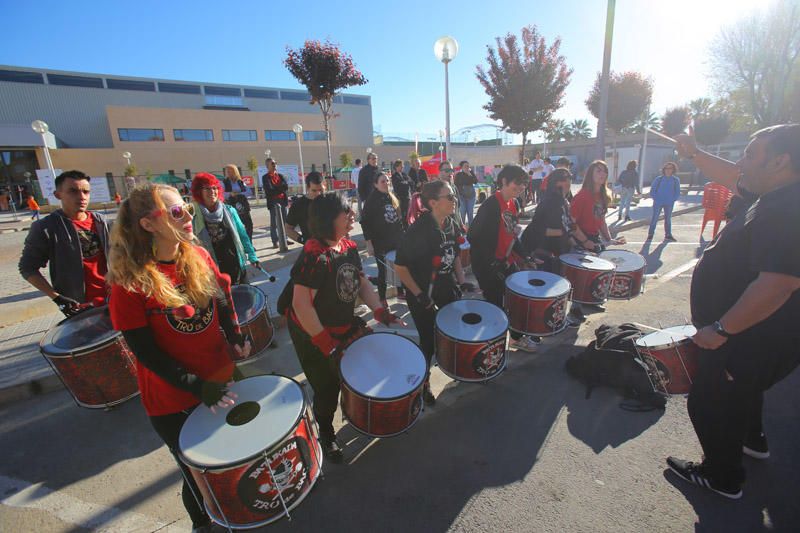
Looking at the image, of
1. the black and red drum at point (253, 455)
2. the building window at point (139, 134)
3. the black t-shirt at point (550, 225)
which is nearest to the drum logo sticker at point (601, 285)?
the black t-shirt at point (550, 225)

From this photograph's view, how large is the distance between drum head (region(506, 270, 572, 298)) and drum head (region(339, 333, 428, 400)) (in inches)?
61.6

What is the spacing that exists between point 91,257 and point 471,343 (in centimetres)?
354

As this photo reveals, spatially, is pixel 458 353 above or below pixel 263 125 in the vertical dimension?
below

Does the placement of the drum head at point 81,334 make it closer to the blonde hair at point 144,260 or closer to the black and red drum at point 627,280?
the blonde hair at point 144,260

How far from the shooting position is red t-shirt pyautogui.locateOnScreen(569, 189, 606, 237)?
479 centimetres

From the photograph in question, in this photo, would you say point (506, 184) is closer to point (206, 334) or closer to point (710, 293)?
point (710, 293)

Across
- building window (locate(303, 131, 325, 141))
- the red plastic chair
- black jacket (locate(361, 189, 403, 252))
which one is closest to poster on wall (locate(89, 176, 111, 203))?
building window (locate(303, 131, 325, 141))

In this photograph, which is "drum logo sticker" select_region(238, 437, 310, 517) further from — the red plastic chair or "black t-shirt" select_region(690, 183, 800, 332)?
the red plastic chair

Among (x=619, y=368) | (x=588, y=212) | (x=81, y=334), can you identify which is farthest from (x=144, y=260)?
(x=588, y=212)

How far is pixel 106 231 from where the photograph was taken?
3.41m

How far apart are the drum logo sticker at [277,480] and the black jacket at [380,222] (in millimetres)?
3684

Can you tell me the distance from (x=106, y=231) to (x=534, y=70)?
19472mm

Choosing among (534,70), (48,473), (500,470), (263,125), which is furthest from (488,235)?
(263,125)

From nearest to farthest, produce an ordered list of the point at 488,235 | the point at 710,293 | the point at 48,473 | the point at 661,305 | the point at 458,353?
the point at 710,293, the point at 48,473, the point at 458,353, the point at 488,235, the point at 661,305
